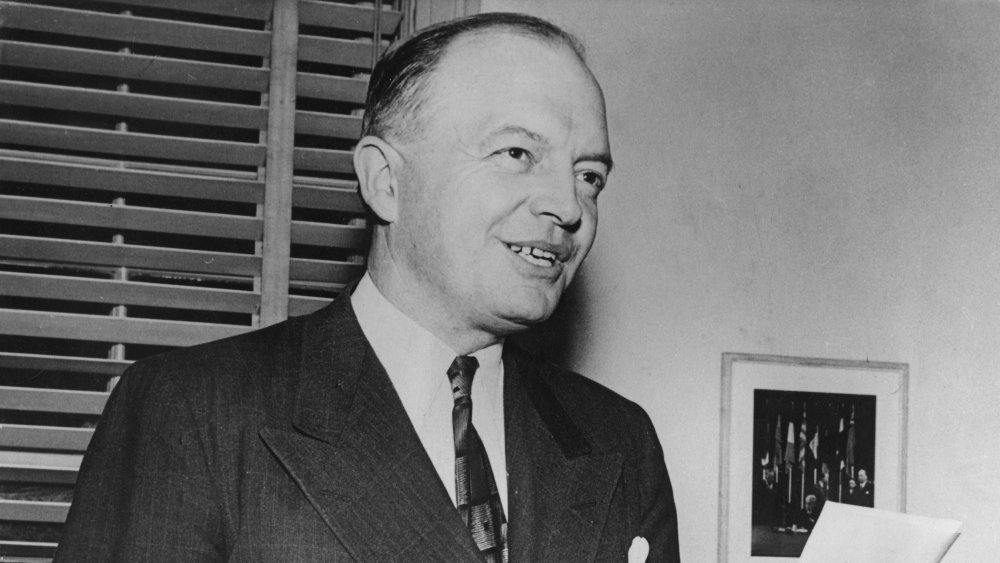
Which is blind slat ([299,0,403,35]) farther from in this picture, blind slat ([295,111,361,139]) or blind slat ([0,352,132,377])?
blind slat ([0,352,132,377])

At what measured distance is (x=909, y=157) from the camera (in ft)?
7.39

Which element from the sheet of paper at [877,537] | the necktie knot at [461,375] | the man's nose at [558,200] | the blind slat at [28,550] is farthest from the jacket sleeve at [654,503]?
the blind slat at [28,550]

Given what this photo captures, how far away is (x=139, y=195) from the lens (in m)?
2.05

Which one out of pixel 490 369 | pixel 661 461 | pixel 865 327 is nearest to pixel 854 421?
pixel 865 327

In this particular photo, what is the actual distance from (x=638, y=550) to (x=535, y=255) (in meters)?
0.51

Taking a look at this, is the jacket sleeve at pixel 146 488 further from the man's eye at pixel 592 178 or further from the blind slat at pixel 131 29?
the blind slat at pixel 131 29

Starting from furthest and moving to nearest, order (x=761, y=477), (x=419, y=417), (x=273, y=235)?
(x=761, y=477) → (x=273, y=235) → (x=419, y=417)

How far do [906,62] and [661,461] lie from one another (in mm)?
1228

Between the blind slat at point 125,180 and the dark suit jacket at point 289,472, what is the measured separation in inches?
20.5

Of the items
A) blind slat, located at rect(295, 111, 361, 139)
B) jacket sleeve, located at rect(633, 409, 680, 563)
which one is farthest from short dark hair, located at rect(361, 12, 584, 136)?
jacket sleeve, located at rect(633, 409, 680, 563)

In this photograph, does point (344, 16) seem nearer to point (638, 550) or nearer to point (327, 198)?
point (327, 198)

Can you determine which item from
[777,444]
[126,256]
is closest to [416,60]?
[126,256]

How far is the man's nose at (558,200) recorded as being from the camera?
1.35 meters

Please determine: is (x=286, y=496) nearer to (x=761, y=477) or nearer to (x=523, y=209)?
(x=523, y=209)
